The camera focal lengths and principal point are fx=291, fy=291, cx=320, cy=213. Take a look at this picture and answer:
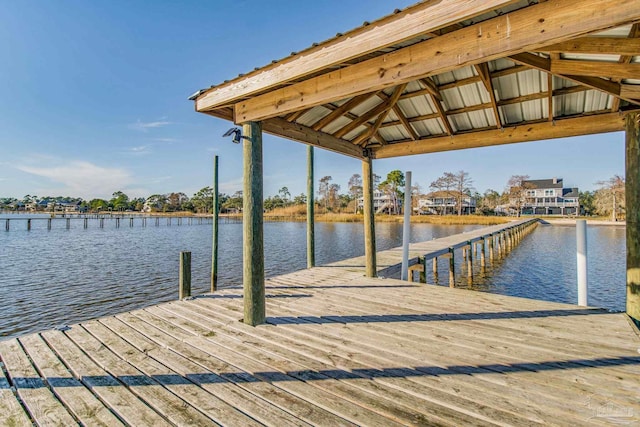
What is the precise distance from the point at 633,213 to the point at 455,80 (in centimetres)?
289

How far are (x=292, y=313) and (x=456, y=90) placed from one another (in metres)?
4.14

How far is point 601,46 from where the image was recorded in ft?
8.31

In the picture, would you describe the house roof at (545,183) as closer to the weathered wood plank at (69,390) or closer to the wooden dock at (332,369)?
the wooden dock at (332,369)

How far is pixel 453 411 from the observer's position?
2041 millimetres

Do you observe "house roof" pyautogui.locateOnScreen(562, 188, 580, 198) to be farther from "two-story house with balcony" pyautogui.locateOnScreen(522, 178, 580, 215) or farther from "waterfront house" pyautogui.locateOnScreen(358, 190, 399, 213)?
"waterfront house" pyautogui.locateOnScreen(358, 190, 399, 213)

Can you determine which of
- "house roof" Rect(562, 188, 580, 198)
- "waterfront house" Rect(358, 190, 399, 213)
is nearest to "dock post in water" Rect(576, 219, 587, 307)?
"waterfront house" Rect(358, 190, 399, 213)

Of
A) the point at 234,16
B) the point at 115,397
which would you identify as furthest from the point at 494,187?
the point at 115,397

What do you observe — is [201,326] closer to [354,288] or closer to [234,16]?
[354,288]

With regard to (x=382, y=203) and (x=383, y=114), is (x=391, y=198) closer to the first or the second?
A: (x=382, y=203)

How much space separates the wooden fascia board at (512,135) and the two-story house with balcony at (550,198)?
66.0m

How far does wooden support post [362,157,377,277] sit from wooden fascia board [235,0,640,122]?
3.42 meters

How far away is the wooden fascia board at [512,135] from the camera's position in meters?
4.29

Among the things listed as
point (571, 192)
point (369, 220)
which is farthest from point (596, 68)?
point (571, 192)

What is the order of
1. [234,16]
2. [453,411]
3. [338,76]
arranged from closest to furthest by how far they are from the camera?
[453,411] → [338,76] → [234,16]
